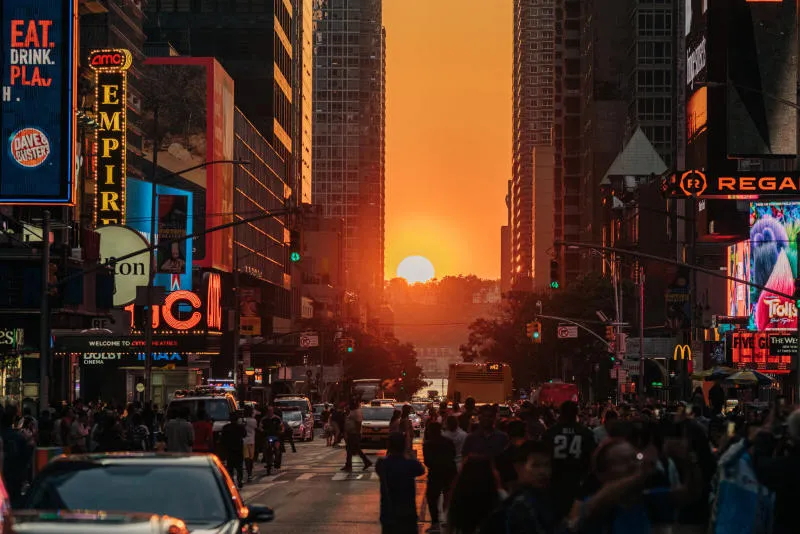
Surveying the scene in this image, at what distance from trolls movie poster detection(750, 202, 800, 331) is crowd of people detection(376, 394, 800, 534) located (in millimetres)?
57637

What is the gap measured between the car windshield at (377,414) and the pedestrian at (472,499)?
42682 millimetres

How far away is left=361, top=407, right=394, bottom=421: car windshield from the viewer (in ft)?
182

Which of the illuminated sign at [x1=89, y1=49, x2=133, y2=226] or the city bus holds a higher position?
the illuminated sign at [x1=89, y1=49, x2=133, y2=226]

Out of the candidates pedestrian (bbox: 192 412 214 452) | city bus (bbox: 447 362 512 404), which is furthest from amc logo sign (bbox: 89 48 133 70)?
pedestrian (bbox: 192 412 214 452)

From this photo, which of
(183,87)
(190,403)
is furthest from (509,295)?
(190,403)

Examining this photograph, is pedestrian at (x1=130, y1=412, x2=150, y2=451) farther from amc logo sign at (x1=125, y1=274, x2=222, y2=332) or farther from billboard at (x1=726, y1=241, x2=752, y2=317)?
amc logo sign at (x1=125, y1=274, x2=222, y2=332)

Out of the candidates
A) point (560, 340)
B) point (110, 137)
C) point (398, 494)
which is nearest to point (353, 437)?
point (398, 494)

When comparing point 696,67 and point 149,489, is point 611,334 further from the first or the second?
point 149,489

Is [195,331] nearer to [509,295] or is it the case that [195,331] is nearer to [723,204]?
[723,204]

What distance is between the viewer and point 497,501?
41.7 ft

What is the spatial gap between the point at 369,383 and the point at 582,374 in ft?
59.8

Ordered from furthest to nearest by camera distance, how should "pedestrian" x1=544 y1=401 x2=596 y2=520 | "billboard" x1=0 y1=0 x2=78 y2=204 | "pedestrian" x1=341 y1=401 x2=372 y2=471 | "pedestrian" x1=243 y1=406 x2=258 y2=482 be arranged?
1. "billboard" x1=0 y1=0 x2=78 y2=204
2. "pedestrian" x1=341 y1=401 x2=372 y2=471
3. "pedestrian" x1=243 y1=406 x2=258 y2=482
4. "pedestrian" x1=544 y1=401 x2=596 y2=520

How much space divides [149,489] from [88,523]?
10.4 feet

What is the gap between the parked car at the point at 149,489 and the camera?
42.0ft
